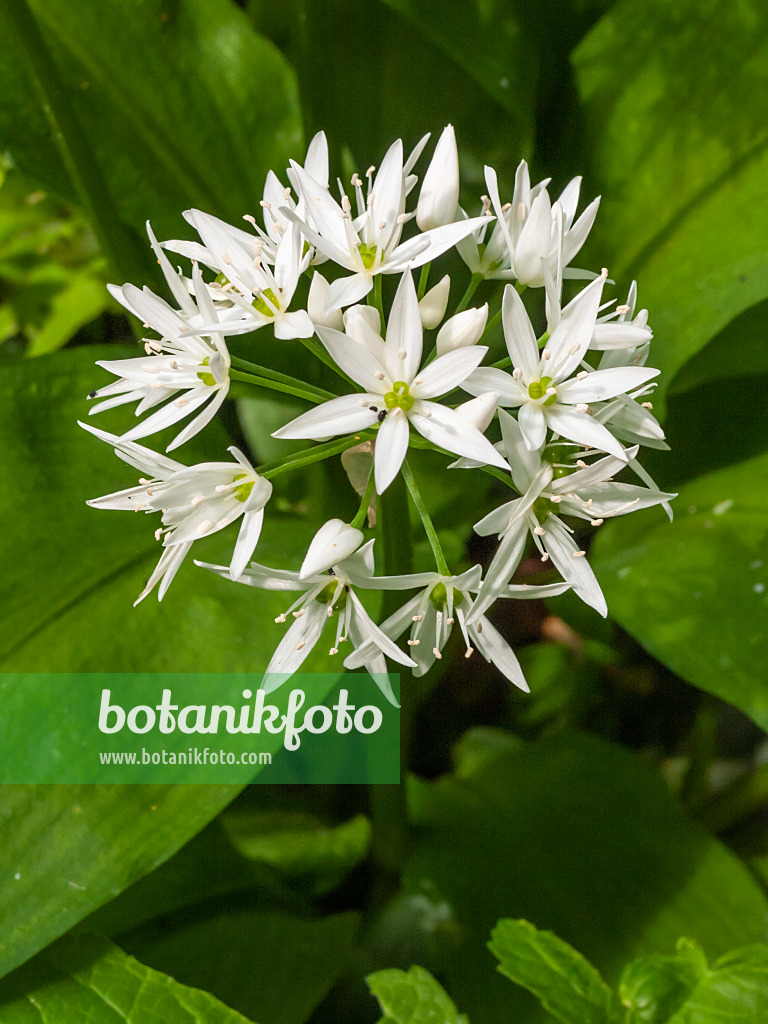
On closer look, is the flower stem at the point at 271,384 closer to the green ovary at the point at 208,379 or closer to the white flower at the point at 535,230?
the green ovary at the point at 208,379

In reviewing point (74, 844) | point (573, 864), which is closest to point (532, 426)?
point (74, 844)

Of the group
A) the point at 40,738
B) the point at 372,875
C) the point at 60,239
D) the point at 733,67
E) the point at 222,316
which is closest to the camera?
the point at 222,316

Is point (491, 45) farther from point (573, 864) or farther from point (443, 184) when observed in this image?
point (573, 864)

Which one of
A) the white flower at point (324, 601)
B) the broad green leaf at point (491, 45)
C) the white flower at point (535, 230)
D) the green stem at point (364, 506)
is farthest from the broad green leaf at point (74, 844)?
the broad green leaf at point (491, 45)

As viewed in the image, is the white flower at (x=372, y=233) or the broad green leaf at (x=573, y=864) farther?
the broad green leaf at (x=573, y=864)

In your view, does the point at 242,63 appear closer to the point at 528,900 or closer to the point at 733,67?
the point at 733,67

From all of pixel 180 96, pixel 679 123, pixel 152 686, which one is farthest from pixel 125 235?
pixel 679 123
